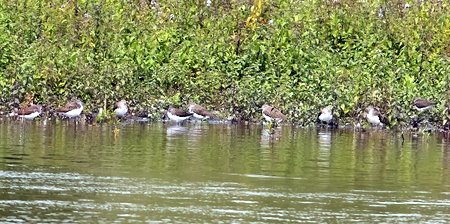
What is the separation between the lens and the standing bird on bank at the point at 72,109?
24.4 metres

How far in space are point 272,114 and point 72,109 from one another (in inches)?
147

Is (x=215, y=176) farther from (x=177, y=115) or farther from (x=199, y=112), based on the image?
(x=199, y=112)

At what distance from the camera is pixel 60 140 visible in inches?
810

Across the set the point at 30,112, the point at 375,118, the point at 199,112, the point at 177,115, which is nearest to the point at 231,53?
the point at 199,112

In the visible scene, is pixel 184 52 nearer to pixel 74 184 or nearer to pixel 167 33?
pixel 167 33

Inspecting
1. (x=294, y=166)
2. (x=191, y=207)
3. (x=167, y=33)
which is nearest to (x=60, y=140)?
(x=294, y=166)

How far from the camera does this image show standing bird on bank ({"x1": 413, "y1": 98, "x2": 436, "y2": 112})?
25.2m

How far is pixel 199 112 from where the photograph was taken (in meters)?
25.8

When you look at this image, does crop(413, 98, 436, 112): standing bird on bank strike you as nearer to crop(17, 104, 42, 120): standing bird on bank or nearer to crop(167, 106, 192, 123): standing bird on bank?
crop(167, 106, 192, 123): standing bird on bank

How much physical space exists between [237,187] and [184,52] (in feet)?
44.9

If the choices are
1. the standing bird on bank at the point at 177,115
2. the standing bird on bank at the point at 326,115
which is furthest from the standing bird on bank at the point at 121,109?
the standing bird on bank at the point at 326,115

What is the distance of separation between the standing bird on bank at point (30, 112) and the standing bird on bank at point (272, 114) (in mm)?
4237

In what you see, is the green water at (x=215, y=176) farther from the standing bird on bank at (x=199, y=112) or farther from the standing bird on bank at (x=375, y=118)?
the standing bird on bank at (x=199, y=112)

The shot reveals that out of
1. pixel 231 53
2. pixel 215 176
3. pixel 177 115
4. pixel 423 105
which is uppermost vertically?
pixel 231 53
